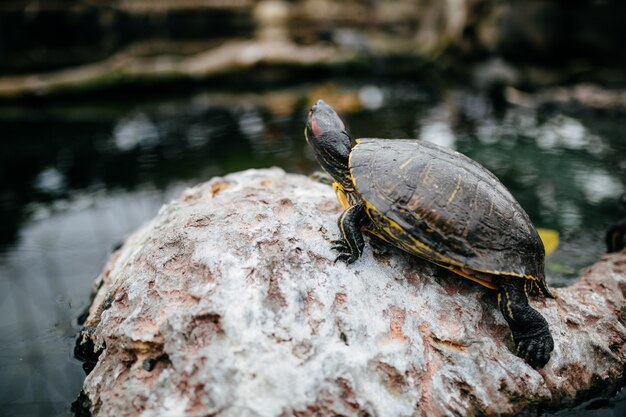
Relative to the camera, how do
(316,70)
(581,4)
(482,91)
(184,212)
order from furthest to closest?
1. (316,70)
2. (482,91)
3. (581,4)
4. (184,212)

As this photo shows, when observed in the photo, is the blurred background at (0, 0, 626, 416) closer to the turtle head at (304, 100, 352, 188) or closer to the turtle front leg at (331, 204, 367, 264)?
the turtle front leg at (331, 204, 367, 264)

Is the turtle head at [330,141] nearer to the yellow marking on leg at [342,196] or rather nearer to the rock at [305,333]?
the yellow marking on leg at [342,196]

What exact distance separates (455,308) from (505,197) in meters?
0.69

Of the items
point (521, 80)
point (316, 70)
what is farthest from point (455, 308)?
point (316, 70)

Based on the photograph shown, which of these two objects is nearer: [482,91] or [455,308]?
[455,308]

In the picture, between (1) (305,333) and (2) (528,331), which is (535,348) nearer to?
(2) (528,331)

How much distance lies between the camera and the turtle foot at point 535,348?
7.88 ft

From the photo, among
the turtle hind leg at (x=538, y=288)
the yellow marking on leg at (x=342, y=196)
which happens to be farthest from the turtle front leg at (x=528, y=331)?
the yellow marking on leg at (x=342, y=196)

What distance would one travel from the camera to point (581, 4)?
31.7ft

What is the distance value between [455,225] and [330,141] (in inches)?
37.2

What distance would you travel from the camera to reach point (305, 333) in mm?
2158

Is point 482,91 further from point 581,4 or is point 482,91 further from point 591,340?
point 591,340

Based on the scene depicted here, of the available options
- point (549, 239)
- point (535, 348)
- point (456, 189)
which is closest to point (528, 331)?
point (535, 348)

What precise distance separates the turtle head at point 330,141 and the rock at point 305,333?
0.29 meters
